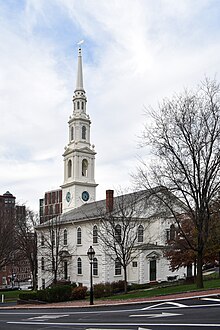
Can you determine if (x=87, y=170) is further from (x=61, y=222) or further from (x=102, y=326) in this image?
(x=102, y=326)

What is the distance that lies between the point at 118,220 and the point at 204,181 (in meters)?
21.8

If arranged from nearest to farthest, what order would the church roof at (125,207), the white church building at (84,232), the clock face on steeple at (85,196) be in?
1. the church roof at (125,207)
2. the white church building at (84,232)
3. the clock face on steeple at (85,196)

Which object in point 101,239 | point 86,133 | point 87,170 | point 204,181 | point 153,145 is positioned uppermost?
point 86,133

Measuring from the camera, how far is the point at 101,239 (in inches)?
1860

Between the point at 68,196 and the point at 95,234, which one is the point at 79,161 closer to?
the point at 68,196

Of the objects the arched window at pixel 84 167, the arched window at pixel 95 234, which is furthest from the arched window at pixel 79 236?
the arched window at pixel 84 167

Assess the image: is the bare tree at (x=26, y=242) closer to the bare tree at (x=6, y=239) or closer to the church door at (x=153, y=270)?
the bare tree at (x=6, y=239)

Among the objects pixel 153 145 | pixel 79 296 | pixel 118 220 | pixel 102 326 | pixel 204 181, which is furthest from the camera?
pixel 118 220

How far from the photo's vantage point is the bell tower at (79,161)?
6308 cm

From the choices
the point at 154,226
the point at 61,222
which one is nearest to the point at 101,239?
the point at 154,226

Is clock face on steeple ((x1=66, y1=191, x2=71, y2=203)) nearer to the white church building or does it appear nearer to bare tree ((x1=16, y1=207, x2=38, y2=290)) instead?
the white church building

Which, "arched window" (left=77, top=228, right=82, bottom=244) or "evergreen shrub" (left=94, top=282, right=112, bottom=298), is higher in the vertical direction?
"arched window" (left=77, top=228, right=82, bottom=244)

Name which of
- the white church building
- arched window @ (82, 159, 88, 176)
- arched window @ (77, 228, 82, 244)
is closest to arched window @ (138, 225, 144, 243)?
the white church building

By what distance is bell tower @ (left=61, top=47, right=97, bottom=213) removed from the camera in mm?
63081
